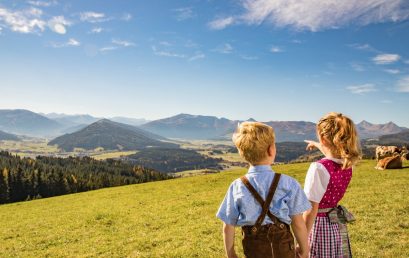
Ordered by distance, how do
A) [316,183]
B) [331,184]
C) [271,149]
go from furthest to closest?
[331,184], [316,183], [271,149]

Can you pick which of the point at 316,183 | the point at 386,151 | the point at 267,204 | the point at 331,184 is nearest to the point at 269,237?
the point at 267,204

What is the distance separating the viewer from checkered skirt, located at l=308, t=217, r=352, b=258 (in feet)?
21.4

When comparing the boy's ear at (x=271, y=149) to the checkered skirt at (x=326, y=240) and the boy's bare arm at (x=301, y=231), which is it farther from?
the checkered skirt at (x=326, y=240)

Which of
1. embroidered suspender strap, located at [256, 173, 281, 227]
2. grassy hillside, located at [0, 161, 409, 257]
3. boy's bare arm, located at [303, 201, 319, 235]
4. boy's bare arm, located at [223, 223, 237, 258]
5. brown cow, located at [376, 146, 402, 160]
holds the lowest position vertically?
grassy hillside, located at [0, 161, 409, 257]

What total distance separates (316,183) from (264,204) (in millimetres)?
1243

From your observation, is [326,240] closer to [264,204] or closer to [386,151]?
[264,204]

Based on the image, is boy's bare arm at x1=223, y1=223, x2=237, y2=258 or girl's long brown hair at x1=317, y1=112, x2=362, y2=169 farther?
girl's long brown hair at x1=317, y1=112, x2=362, y2=169

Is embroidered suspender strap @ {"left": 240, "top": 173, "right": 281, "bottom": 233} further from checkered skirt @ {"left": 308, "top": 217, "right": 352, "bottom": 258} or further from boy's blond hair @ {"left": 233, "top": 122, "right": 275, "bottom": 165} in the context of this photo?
checkered skirt @ {"left": 308, "top": 217, "right": 352, "bottom": 258}

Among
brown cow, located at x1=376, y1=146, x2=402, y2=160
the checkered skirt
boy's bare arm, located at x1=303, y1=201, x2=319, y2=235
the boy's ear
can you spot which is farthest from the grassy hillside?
brown cow, located at x1=376, y1=146, x2=402, y2=160

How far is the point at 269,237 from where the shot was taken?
562 centimetres

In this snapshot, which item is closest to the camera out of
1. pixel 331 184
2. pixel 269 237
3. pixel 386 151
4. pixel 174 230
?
pixel 269 237

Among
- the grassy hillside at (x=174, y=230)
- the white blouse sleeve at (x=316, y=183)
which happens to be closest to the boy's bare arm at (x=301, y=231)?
the white blouse sleeve at (x=316, y=183)

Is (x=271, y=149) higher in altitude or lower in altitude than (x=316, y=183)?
higher

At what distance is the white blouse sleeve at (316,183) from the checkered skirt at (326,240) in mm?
729
